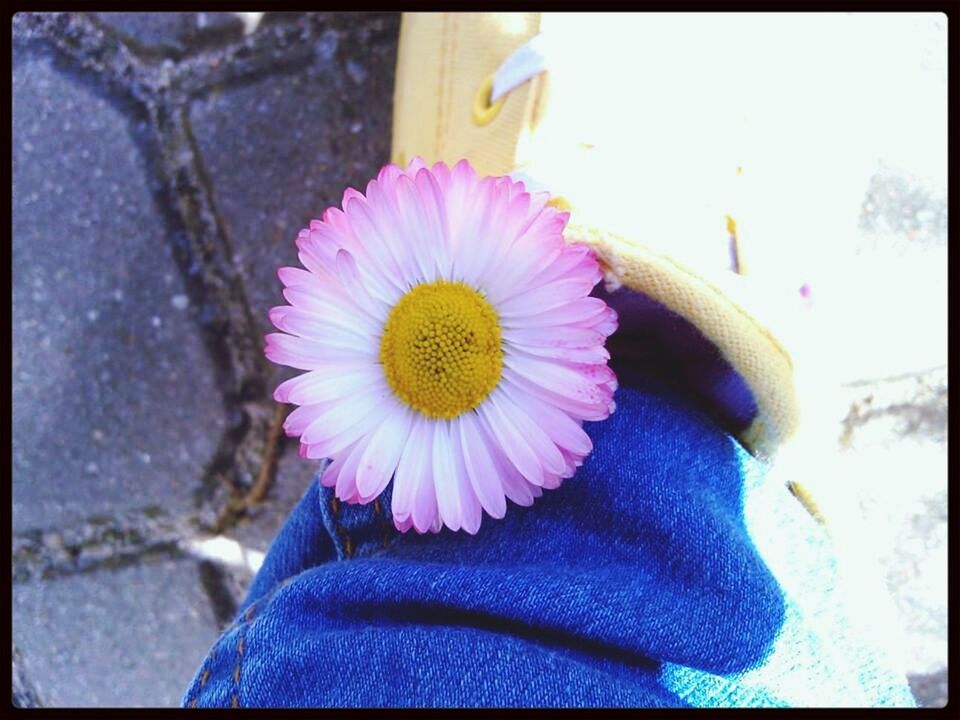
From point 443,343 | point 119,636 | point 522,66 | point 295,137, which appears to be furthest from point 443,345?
point 119,636

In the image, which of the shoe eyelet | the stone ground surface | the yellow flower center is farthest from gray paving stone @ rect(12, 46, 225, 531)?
the yellow flower center

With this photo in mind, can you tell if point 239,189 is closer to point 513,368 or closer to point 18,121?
point 18,121

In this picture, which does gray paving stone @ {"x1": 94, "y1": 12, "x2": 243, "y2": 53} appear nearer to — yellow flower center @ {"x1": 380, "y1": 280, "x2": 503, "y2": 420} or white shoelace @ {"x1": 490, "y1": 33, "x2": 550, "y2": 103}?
white shoelace @ {"x1": 490, "y1": 33, "x2": 550, "y2": 103}

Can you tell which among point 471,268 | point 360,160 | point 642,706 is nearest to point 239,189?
point 360,160

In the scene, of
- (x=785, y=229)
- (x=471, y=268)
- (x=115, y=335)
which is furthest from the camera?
(x=115, y=335)

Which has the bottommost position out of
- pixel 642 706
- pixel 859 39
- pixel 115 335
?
pixel 642 706

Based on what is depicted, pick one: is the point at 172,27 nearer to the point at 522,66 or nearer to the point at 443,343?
the point at 522,66
